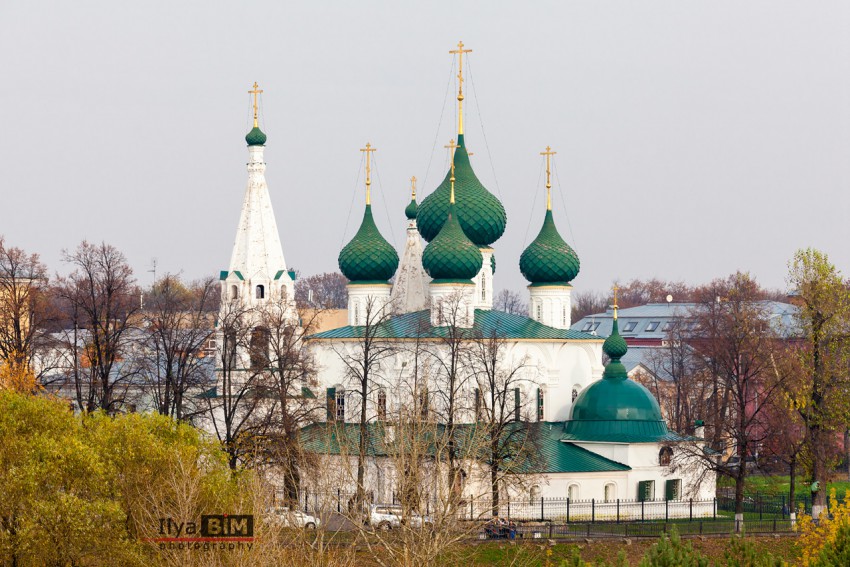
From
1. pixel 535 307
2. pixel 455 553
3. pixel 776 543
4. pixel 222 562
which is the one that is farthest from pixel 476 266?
pixel 222 562

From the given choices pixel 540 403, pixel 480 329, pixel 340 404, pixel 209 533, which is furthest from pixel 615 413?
pixel 209 533

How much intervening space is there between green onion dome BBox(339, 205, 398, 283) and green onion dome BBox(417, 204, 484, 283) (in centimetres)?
247

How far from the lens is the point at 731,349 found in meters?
44.9

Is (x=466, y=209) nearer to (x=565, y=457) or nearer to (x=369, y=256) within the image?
(x=369, y=256)

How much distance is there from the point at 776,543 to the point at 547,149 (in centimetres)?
1444

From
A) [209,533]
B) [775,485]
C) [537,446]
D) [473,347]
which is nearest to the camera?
[209,533]

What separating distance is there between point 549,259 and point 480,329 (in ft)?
15.0

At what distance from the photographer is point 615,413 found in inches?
1700

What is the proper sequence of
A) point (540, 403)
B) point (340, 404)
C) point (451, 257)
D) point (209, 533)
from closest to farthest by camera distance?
point (209, 533)
point (451, 257)
point (340, 404)
point (540, 403)

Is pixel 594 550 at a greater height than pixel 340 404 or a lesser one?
lesser

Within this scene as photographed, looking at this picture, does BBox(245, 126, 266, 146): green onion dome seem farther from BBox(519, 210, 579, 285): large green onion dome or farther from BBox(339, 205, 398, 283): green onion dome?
BBox(519, 210, 579, 285): large green onion dome

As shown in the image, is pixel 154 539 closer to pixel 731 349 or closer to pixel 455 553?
pixel 455 553

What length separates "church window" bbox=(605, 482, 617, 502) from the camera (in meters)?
42.3

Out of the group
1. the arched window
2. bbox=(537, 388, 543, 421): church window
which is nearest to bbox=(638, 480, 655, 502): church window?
bbox=(537, 388, 543, 421): church window
